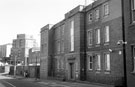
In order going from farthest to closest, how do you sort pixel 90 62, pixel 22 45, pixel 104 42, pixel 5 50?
pixel 5 50 < pixel 22 45 < pixel 90 62 < pixel 104 42

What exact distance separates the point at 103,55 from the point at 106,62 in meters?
1.12

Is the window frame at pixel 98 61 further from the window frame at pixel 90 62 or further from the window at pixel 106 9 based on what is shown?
the window at pixel 106 9

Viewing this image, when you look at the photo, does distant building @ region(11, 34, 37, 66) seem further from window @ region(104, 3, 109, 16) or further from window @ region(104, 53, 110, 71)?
window @ region(104, 53, 110, 71)

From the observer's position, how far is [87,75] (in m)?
35.0

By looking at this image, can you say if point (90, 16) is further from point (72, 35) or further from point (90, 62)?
point (90, 62)

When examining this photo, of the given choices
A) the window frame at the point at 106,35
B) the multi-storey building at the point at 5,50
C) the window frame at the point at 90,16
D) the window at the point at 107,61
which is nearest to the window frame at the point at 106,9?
the window frame at the point at 106,35

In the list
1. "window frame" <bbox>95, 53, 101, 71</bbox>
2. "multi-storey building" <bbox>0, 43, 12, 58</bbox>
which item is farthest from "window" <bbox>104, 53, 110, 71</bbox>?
"multi-storey building" <bbox>0, 43, 12, 58</bbox>

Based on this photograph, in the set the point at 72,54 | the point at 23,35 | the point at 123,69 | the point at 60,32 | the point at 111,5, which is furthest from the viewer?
the point at 23,35

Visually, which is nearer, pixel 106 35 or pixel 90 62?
pixel 106 35

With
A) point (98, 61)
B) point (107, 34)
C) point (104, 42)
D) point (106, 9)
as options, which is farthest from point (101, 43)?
point (106, 9)

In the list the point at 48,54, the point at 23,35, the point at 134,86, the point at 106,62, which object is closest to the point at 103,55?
the point at 106,62

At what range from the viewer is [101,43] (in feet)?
104

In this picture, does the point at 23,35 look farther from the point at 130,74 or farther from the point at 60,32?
the point at 130,74

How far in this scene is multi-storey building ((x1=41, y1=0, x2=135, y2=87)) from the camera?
23556mm
